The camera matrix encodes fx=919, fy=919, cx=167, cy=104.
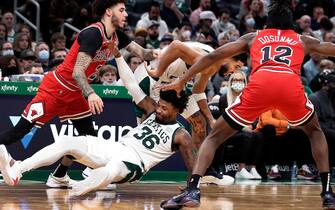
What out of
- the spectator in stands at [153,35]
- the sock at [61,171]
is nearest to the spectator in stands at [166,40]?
the spectator in stands at [153,35]

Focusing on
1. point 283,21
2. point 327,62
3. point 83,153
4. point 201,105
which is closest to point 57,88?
point 83,153

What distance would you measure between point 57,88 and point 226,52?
6.85ft

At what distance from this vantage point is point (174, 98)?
8617 mm

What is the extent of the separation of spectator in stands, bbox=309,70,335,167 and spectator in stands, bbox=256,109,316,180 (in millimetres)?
316

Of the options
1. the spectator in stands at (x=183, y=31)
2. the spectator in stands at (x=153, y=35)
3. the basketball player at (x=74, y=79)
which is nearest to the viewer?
the basketball player at (x=74, y=79)

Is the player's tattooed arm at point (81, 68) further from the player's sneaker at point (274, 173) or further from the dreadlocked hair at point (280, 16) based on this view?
the player's sneaker at point (274, 173)

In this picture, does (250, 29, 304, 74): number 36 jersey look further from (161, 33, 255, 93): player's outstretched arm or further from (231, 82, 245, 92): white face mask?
(231, 82, 245, 92): white face mask

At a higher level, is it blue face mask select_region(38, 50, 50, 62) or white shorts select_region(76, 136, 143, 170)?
blue face mask select_region(38, 50, 50, 62)

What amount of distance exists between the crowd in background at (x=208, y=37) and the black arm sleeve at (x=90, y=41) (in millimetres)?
1460

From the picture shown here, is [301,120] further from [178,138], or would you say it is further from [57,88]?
[57,88]

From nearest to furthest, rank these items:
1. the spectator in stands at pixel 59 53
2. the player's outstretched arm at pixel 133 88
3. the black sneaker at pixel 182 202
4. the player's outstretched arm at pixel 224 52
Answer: the black sneaker at pixel 182 202 → the player's outstretched arm at pixel 224 52 → the player's outstretched arm at pixel 133 88 → the spectator in stands at pixel 59 53

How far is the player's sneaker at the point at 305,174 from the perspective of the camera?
41.5ft

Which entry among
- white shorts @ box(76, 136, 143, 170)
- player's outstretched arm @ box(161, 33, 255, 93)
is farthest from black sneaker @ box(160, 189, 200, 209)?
player's outstretched arm @ box(161, 33, 255, 93)

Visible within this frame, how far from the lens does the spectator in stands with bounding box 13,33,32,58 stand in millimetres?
14406
